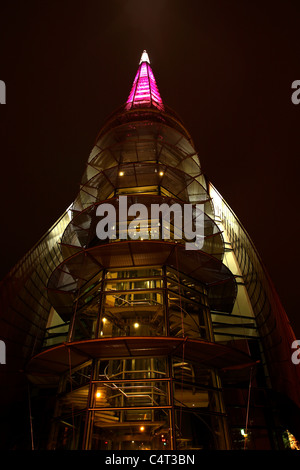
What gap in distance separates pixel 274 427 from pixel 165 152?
17683mm

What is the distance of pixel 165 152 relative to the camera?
1972 cm

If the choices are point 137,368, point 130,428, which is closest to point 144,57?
point 137,368

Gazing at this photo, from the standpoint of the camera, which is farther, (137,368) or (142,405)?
(137,368)

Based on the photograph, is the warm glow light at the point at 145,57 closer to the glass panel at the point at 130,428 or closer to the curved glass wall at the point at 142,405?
the curved glass wall at the point at 142,405

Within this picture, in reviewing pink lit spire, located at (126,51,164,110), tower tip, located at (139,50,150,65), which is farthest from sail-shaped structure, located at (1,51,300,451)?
tower tip, located at (139,50,150,65)
